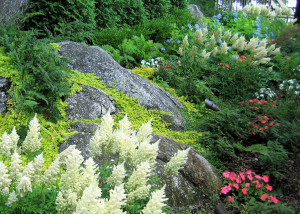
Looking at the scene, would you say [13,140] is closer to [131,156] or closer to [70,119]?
[131,156]

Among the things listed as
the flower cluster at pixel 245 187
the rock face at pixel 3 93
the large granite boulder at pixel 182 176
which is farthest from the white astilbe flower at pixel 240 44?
the rock face at pixel 3 93

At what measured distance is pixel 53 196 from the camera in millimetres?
1890

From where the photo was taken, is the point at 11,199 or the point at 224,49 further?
the point at 224,49

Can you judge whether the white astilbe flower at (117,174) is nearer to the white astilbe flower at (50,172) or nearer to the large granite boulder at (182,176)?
the white astilbe flower at (50,172)

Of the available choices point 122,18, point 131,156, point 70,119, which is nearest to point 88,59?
point 70,119

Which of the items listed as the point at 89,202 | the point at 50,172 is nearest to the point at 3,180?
the point at 50,172

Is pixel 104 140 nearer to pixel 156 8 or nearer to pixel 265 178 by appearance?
pixel 265 178

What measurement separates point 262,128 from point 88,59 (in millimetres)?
3526

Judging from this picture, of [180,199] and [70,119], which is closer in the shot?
[180,199]

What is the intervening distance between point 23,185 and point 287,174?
3901 mm

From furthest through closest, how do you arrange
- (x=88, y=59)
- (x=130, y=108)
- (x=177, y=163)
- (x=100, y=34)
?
(x=100, y=34) → (x=88, y=59) → (x=130, y=108) → (x=177, y=163)

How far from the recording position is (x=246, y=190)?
4.02 meters

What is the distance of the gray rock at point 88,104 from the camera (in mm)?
4414

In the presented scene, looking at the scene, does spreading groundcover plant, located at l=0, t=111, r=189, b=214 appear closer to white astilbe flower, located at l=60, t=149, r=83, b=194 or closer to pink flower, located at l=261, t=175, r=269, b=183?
white astilbe flower, located at l=60, t=149, r=83, b=194
